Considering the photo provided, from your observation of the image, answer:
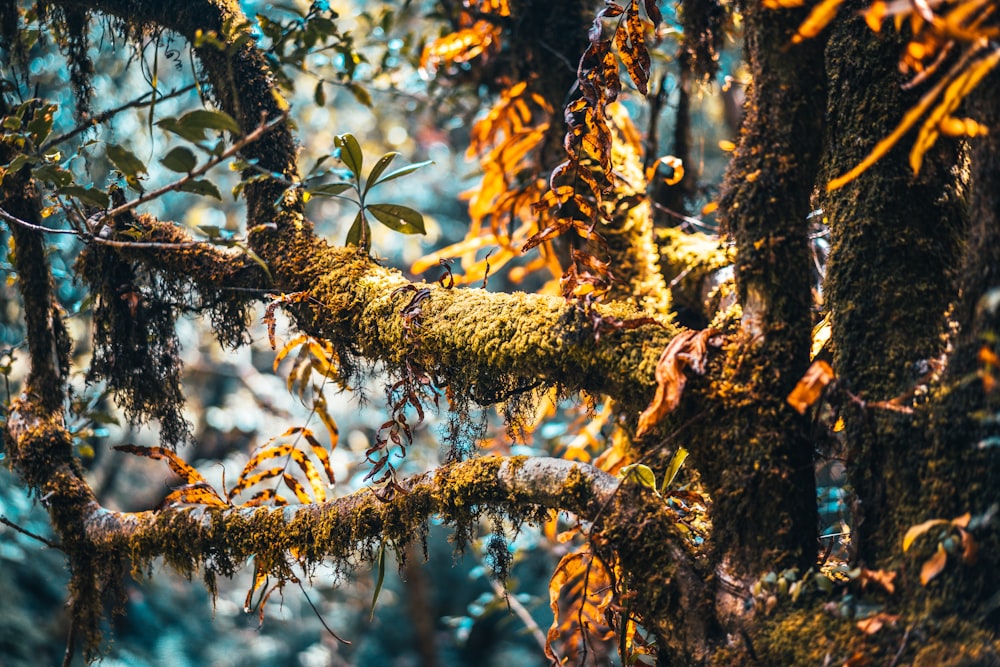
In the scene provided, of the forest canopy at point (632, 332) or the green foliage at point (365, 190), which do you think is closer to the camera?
the forest canopy at point (632, 332)

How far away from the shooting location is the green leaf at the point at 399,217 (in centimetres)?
172

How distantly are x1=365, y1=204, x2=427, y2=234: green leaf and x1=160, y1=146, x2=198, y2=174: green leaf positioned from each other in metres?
0.44

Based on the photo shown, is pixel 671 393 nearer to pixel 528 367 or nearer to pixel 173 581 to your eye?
pixel 528 367

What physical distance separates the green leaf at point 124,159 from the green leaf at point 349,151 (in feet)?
1.35

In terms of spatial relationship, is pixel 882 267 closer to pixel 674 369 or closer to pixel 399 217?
pixel 674 369

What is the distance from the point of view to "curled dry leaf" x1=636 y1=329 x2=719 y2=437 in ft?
3.84

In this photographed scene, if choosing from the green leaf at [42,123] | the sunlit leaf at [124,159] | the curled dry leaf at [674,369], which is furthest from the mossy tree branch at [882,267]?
the green leaf at [42,123]

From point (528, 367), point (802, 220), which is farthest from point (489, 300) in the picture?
point (802, 220)

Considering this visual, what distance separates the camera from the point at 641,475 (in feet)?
4.21

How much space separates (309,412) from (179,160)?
4.56 meters

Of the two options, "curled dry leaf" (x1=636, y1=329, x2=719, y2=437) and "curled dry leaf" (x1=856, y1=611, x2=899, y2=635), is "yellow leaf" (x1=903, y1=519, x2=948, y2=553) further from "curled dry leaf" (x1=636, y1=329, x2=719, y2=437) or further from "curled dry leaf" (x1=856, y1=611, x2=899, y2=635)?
"curled dry leaf" (x1=636, y1=329, x2=719, y2=437)

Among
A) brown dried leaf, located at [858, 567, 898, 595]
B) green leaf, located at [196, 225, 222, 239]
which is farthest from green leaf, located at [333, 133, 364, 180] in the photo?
brown dried leaf, located at [858, 567, 898, 595]

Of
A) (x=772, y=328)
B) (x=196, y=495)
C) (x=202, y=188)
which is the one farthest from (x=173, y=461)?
(x=772, y=328)

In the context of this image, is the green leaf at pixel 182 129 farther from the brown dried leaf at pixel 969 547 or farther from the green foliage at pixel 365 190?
the brown dried leaf at pixel 969 547
